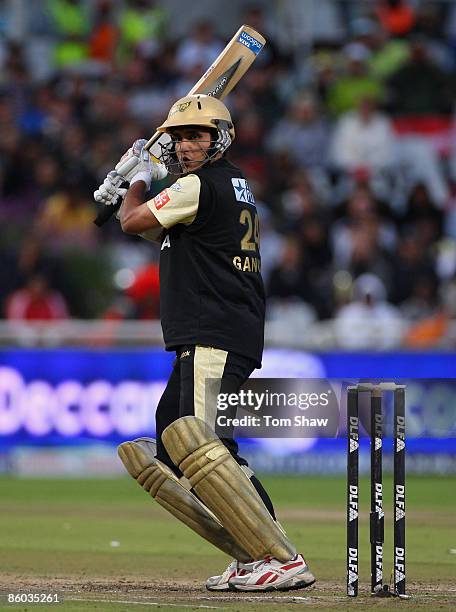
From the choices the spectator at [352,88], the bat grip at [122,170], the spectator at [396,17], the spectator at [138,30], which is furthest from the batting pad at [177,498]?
the spectator at [396,17]

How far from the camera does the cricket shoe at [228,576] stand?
22.7ft

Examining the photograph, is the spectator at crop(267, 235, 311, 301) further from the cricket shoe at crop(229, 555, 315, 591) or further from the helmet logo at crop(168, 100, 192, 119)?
the cricket shoe at crop(229, 555, 315, 591)

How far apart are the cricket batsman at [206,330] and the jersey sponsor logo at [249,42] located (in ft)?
2.71

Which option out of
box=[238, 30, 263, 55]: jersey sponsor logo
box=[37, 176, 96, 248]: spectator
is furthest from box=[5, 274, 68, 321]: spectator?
box=[238, 30, 263, 55]: jersey sponsor logo

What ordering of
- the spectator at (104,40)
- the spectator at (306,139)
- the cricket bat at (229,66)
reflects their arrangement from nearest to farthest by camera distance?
the cricket bat at (229,66) < the spectator at (306,139) < the spectator at (104,40)

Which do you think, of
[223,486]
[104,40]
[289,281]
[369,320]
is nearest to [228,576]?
[223,486]

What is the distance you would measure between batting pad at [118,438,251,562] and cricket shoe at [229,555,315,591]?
181 millimetres

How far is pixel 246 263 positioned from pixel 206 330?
1.27ft

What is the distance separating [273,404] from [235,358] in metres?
0.27

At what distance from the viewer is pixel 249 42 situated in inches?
313

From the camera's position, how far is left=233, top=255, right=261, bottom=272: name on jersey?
278 inches

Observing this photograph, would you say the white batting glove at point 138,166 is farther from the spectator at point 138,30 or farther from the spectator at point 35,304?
the spectator at point 138,30

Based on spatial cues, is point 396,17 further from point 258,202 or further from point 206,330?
point 206,330

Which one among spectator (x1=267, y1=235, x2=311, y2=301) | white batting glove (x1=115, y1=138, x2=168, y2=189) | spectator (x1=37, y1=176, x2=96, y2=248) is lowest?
white batting glove (x1=115, y1=138, x2=168, y2=189)
